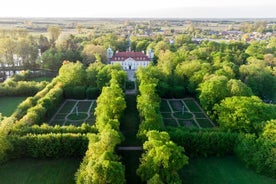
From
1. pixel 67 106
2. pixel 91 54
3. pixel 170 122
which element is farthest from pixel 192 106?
pixel 91 54

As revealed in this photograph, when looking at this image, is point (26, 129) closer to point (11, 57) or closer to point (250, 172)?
point (250, 172)

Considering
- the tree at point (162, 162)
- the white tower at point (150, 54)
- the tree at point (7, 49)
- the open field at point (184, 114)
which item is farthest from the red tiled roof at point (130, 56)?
the tree at point (162, 162)

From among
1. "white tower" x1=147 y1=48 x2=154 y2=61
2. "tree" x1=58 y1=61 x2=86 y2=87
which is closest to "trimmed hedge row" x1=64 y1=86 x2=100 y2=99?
"tree" x1=58 y1=61 x2=86 y2=87

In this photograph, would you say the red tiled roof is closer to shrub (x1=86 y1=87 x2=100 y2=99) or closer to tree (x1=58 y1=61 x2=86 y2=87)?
tree (x1=58 y1=61 x2=86 y2=87)

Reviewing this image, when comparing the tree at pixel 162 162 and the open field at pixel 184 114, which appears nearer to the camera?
the tree at pixel 162 162

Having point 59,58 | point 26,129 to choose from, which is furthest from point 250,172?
point 59,58

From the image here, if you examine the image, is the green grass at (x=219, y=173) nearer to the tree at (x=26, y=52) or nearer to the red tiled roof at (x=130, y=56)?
the red tiled roof at (x=130, y=56)
